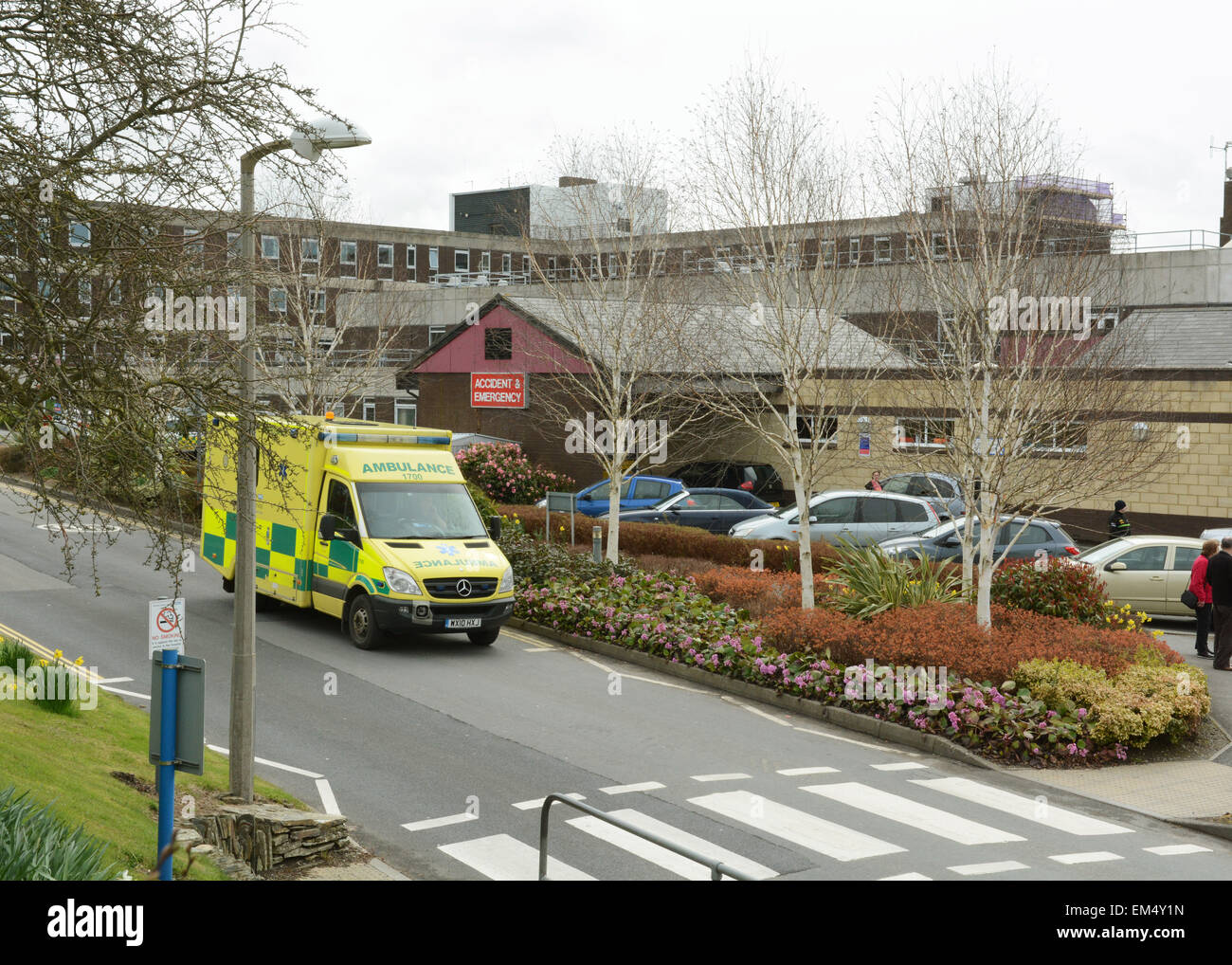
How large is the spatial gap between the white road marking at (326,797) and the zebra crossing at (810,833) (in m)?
0.77

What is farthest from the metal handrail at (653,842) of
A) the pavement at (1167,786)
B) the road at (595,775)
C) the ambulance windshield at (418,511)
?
the ambulance windshield at (418,511)

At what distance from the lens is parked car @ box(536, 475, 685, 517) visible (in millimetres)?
28438

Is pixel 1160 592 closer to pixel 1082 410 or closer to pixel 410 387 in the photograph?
pixel 1082 410

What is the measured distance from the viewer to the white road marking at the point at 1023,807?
1050cm

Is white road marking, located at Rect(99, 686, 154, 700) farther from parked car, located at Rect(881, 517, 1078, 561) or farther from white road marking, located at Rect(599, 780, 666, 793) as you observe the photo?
parked car, located at Rect(881, 517, 1078, 561)

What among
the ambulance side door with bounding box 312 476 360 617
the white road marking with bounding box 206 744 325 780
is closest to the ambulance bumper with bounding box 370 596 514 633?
the ambulance side door with bounding box 312 476 360 617

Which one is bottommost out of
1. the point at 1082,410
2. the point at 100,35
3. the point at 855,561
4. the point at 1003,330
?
the point at 855,561

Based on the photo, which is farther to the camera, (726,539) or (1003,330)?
(726,539)

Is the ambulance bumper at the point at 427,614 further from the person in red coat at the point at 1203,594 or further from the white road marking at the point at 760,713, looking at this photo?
the person in red coat at the point at 1203,594

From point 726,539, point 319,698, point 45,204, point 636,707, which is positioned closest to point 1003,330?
Answer: point 636,707

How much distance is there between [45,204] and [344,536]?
947 cm

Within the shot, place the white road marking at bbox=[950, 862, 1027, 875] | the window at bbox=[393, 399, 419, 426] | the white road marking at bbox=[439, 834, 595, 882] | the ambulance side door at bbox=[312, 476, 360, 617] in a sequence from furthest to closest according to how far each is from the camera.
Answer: the window at bbox=[393, 399, 419, 426] < the ambulance side door at bbox=[312, 476, 360, 617] < the white road marking at bbox=[950, 862, 1027, 875] < the white road marking at bbox=[439, 834, 595, 882]

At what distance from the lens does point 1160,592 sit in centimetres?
2103

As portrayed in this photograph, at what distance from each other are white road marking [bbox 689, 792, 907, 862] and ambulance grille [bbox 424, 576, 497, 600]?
21.0 ft
